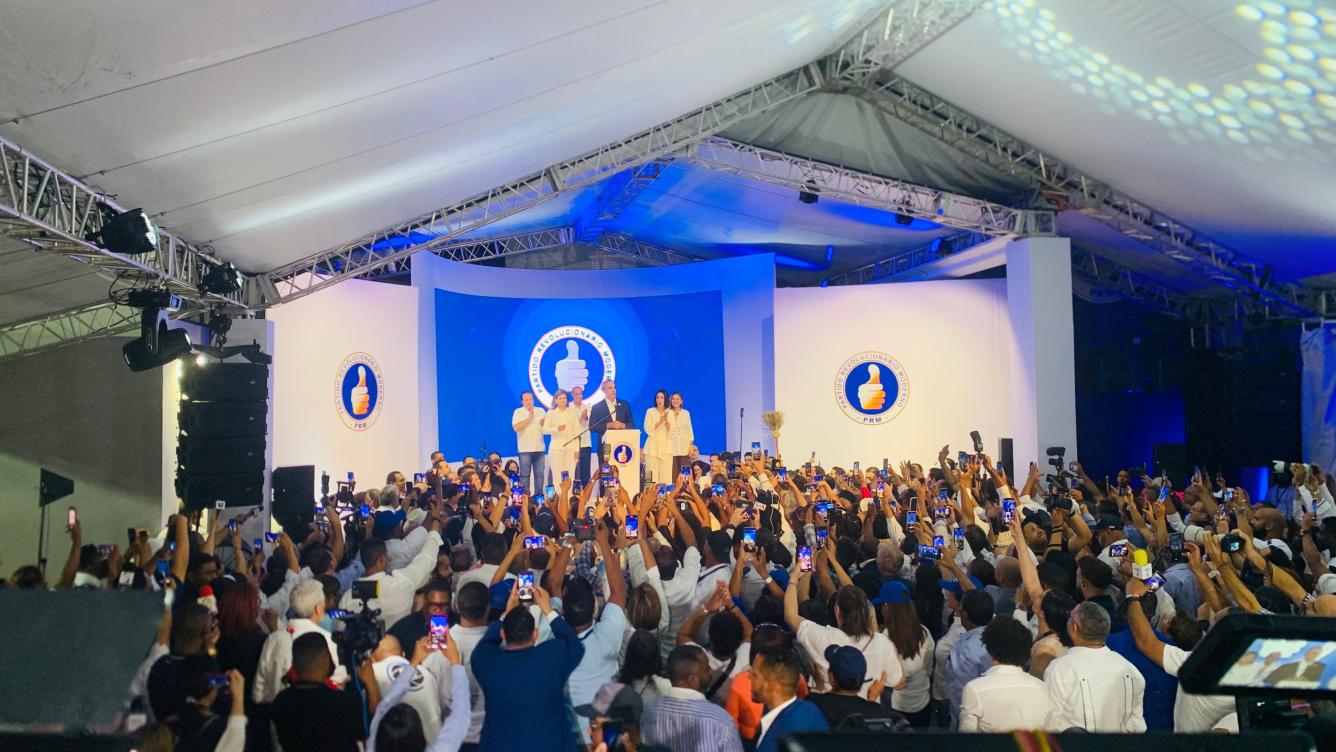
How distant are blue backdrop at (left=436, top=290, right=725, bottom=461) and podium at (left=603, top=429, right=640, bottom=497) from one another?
338 centimetres

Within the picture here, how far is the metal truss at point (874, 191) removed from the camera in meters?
13.5

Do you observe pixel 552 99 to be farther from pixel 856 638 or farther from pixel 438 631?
pixel 438 631

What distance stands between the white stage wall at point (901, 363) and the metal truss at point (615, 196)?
3.16m

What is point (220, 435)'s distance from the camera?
962cm

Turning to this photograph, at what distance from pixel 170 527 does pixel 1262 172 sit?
1044 cm

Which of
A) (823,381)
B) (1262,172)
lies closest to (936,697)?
(1262,172)

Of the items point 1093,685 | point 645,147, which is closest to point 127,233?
point 1093,685

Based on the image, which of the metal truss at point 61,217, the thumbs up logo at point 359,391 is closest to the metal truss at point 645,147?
the thumbs up logo at point 359,391

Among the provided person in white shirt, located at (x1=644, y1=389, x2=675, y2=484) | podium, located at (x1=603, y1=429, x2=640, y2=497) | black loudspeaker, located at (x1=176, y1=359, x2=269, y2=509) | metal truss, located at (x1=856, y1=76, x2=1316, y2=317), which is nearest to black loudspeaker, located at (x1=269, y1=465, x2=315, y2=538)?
black loudspeaker, located at (x1=176, y1=359, x2=269, y2=509)

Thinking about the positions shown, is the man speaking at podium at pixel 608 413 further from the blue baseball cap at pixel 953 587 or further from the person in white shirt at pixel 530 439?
the blue baseball cap at pixel 953 587

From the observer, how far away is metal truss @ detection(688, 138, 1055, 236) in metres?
13.5

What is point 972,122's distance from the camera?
12.9 meters

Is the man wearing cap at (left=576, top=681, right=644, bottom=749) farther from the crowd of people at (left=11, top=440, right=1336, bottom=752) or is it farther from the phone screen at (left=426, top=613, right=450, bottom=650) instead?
the phone screen at (left=426, top=613, right=450, bottom=650)

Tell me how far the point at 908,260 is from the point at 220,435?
12.5 meters
